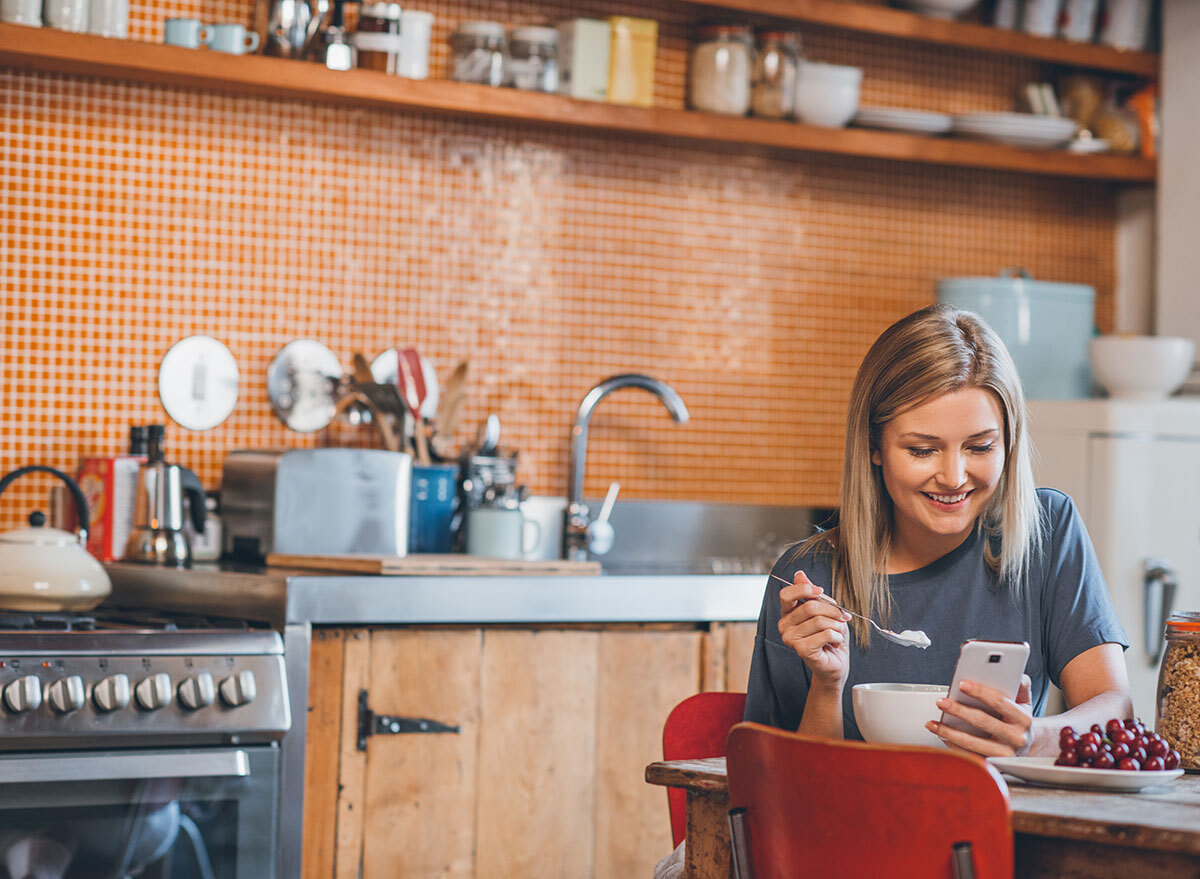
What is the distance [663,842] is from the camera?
266cm

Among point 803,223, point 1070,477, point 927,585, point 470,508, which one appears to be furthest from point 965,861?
point 803,223

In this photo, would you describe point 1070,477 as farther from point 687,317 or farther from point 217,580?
point 217,580

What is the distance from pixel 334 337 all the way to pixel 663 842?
1.26m

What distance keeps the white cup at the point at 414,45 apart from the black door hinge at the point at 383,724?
1319mm

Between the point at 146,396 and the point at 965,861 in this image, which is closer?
the point at 965,861

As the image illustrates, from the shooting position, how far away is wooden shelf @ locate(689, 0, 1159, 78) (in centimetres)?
322

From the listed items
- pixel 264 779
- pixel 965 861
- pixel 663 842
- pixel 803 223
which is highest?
pixel 803 223

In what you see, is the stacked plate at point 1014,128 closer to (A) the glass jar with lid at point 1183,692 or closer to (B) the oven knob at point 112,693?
(A) the glass jar with lid at point 1183,692

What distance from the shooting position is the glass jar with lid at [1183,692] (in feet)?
4.95

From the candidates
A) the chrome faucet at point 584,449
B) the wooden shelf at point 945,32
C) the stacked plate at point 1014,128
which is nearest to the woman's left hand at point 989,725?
the chrome faucet at point 584,449

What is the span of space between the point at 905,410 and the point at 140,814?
129 centimetres

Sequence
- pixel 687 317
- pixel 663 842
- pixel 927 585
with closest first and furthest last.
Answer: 1. pixel 927 585
2. pixel 663 842
3. pixel 687 317

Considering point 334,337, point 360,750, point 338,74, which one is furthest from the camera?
point 334,337

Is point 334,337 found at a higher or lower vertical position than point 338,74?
lower
